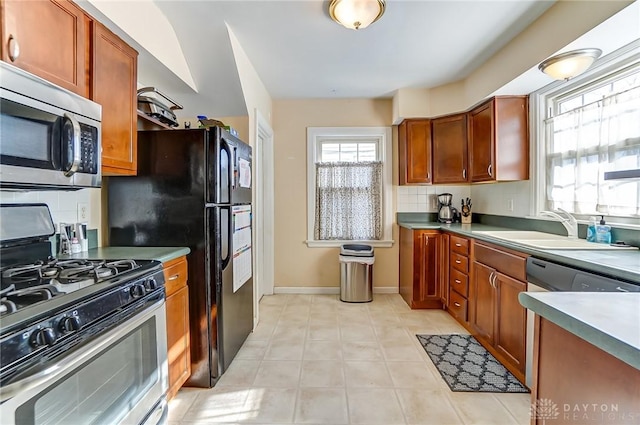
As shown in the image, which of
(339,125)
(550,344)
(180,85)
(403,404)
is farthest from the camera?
(339,125)

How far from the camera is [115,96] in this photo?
1706 millimetres

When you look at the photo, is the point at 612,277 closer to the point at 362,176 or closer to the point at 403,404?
the point at 403,404

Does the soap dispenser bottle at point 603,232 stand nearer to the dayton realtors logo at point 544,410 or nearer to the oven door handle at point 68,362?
the dayton realtors logo at point 544,410

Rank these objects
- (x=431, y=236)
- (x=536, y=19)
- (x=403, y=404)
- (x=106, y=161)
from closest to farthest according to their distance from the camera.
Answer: (x=106, y=161), (x=403, y=404), (x=536, y=19), (x=431, y=236)

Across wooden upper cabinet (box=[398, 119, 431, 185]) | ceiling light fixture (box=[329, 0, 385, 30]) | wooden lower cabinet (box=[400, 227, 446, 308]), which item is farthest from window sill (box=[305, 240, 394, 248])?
ceiling light fixture (box=[329, 0, 385, 30])

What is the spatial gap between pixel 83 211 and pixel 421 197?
3476 millimetres

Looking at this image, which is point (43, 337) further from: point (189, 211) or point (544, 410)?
point (544, 410)

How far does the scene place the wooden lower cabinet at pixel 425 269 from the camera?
11.0 ft

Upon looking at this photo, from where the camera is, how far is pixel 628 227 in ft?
6.34

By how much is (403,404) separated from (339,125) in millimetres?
3151

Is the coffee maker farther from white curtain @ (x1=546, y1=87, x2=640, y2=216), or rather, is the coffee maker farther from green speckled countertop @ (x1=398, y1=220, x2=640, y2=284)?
green speckled countertop @ (x1=398, y1=220, x2=640, y2=284)

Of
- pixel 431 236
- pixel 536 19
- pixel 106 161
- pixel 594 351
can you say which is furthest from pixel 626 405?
pixel 431 236

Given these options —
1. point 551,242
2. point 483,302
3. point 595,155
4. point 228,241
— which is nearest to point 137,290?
point 228,241

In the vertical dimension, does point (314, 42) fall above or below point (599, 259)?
above
